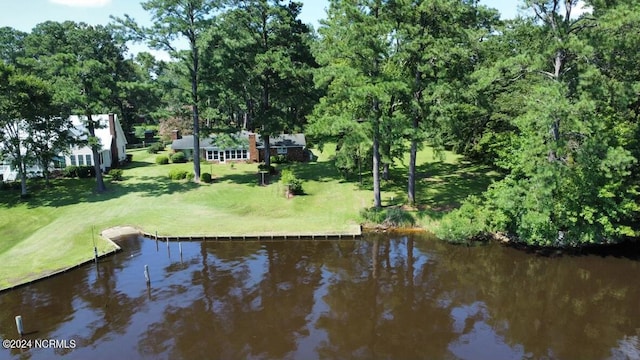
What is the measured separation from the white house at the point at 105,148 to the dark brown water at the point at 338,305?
77.1ft

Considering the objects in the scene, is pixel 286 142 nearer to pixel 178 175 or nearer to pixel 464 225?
pixel 178 175

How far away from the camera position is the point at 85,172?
4538 centimetres

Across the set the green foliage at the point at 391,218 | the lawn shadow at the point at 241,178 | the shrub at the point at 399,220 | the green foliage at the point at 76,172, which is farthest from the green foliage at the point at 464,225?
the green foliage at the point at 76,172

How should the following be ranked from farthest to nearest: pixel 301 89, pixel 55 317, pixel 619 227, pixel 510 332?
1. pixel 301 89
2. pixel 619 227
3. pixel 55 317
4. pixel 510 332

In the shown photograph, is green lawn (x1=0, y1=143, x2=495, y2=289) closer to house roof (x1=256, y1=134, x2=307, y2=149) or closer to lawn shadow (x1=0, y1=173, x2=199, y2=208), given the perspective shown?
lawn shadow (x1=0, y1=173, x2=199, y2=208)

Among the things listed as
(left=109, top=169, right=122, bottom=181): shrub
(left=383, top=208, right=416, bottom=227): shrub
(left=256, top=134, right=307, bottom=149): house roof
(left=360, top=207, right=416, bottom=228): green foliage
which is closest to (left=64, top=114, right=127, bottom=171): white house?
(left=109, top=169, right=122, bottom=181): shrub

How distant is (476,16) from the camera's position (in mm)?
31250

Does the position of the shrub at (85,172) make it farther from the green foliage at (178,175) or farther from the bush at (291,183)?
the bush at (291,183)

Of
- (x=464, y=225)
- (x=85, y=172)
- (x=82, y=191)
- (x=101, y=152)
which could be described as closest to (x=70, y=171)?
(x=85, y=172)

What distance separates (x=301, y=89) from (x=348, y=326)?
2910 cm

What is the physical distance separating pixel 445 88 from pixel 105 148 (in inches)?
1488

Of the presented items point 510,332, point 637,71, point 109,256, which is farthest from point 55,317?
point 637,71

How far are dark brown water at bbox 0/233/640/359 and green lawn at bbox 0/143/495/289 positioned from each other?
2839 mm

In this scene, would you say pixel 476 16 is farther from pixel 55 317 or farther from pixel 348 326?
pixel 55 317
